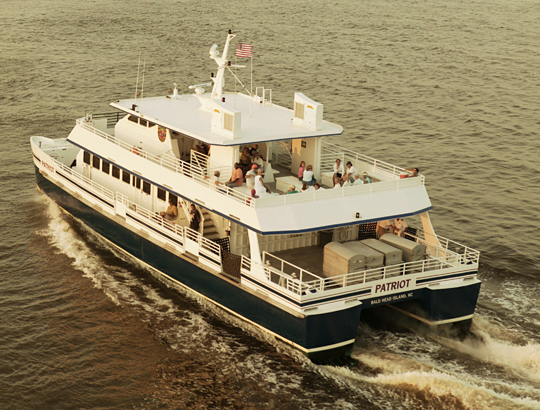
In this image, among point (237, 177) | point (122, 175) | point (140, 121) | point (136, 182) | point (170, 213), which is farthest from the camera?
point (122, 175)

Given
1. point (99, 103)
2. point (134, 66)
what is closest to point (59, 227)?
point (99, 103)

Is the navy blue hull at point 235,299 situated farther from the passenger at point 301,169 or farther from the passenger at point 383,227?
the passenger at point 301,169

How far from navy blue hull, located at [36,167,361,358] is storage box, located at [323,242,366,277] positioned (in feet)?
3.92

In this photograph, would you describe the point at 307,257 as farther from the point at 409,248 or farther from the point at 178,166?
the point at 178,166

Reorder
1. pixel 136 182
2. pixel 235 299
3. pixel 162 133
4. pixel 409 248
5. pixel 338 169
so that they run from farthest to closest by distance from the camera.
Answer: pixel 136 182, pixel 162 133, pixel 338 169, pixel 235 299, pixel 409 248

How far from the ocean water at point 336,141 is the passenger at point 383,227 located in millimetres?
3191

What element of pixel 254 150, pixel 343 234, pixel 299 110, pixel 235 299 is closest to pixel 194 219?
pixel 254 150

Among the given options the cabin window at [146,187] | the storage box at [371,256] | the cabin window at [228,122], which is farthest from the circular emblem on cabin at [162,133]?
the storage box at [371,256]

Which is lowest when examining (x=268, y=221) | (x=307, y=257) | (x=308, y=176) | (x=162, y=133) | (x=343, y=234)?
(x=307, y=257)

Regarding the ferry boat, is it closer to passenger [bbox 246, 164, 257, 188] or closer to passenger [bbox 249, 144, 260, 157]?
passenger [bbox 249, 144, 260, 157]

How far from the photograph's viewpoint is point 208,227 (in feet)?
76.3

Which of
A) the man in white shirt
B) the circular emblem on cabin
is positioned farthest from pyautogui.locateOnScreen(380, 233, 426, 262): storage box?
the circular emblem on cabin

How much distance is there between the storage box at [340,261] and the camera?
19641 mm

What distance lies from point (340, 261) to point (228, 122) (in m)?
5.89
